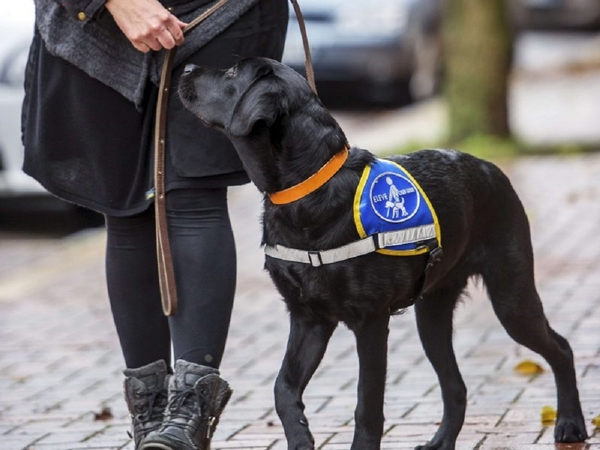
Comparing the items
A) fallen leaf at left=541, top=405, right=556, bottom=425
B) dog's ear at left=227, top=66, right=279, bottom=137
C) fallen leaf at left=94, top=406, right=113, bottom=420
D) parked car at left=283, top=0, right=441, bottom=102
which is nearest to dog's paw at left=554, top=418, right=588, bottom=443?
fallen leaf at left=541, top=405, right=556, bottom=425

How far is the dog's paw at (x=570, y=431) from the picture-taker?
4039 mm

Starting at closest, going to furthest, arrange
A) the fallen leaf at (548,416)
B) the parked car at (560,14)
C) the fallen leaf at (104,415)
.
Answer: the fallen leaf at (548,416), the fallen leaf at (104,415), the parked car at (560,14)

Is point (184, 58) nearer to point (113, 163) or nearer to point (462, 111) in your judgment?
point (113, 163)

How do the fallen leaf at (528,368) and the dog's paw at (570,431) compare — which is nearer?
the dog's paw at (570,431)

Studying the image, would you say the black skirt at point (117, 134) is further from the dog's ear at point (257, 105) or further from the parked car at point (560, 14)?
the parked car at point (560, 14)

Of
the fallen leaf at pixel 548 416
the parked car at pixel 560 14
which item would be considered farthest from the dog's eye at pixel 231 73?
the parked car at pixel 560 14

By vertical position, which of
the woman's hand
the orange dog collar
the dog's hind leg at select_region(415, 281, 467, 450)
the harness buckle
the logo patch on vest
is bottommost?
the dog's hind leg at select_region(415, 281, 467, 450)

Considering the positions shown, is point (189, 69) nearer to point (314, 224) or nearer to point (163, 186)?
point (163, 186)

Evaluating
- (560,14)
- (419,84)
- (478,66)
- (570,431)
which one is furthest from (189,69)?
(560,14)

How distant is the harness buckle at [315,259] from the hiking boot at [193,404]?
519 mm

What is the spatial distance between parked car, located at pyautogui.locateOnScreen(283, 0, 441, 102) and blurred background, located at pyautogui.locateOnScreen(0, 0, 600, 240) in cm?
1

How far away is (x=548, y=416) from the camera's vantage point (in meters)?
4.34

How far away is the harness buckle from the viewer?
3432 mm

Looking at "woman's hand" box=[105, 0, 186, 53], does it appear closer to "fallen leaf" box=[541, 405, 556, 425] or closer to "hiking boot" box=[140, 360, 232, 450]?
"hiking boot" box=[140, 360, 232, 450]
